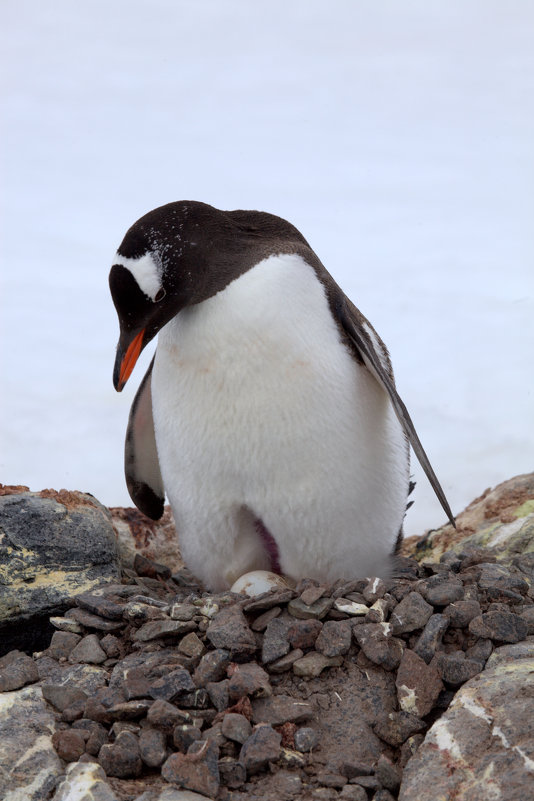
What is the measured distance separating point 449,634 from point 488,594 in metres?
0.25

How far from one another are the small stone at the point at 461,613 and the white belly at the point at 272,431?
23.9 inches

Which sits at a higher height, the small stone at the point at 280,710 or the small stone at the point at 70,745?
the small stone at the point at 70,745


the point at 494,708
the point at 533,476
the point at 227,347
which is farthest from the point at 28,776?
the point at 533,476

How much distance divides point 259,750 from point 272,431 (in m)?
1.03

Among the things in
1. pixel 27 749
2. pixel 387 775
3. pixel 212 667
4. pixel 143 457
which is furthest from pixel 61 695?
pixel 143 457

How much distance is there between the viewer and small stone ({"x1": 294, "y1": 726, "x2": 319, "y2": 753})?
2004 millimetres

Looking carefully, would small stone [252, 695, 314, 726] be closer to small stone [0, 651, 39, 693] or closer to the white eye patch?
small stone [0, 651, 39, 693]

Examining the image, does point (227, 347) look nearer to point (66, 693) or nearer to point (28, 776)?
point (66, 693)

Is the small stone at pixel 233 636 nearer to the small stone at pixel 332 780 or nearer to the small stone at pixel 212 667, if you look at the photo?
the small stone at pixel 212 667

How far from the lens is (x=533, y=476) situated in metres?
4.47

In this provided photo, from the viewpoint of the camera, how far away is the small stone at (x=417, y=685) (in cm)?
210

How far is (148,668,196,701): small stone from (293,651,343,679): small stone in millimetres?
284

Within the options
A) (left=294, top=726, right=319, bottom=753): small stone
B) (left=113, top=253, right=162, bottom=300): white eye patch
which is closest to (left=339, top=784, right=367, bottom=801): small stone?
(left=294, top=726, right=319, bottom=753): small stone

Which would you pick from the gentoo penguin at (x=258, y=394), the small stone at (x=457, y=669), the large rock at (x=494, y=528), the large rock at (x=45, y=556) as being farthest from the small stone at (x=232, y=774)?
the large rock at (x=494, y=528)
